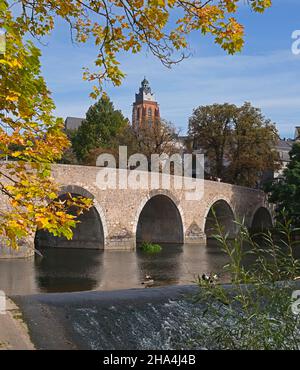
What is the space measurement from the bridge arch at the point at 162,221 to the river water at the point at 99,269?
496 cm

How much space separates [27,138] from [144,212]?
25.6 metres

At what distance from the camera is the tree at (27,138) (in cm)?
342

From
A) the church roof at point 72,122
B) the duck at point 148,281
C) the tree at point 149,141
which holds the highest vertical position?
the church roof at point 72,122

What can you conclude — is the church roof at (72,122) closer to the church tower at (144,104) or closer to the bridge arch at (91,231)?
the church tower at (144,104)

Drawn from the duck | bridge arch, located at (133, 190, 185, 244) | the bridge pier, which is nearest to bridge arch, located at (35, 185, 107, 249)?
the bridge pier

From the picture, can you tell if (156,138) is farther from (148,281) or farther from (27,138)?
(27,138)

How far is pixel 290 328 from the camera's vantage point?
138 inches

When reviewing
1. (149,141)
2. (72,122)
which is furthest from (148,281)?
(72,122)

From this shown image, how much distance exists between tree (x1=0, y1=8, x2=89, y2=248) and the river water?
6957mm

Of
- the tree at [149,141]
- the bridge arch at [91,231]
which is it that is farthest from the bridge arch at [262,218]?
the bridge arch at [91,231]

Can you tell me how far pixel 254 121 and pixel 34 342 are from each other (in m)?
32.0

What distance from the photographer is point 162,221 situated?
Result: 28.9 metres

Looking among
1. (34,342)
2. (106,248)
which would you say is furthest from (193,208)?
(34,342)

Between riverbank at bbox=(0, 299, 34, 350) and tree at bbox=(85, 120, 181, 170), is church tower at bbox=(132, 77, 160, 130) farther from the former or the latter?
riverbank at bbox=(0, 299, 34, 350)
